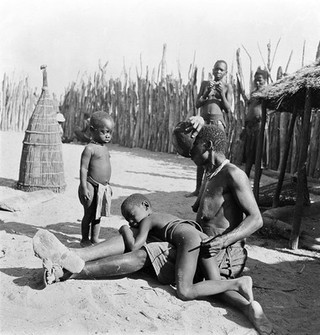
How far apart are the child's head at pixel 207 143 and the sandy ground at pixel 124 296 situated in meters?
1.01

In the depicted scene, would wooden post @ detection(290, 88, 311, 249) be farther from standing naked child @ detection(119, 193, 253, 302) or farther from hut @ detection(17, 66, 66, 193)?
hut @ detection(17, 66, 66, 193)

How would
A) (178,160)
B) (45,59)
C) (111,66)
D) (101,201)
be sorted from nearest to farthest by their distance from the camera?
(101,201) → (178,160) → (111,66) → (45,59)

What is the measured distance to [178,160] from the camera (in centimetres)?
1252

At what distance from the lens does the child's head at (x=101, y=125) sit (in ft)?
15.0

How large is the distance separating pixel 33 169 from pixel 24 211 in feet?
4.10

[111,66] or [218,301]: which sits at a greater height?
[111,66]

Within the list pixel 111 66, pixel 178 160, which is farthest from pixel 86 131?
pixel 111 66

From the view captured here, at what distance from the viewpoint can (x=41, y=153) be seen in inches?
284

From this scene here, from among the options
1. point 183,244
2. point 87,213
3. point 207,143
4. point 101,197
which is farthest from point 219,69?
point 183,244

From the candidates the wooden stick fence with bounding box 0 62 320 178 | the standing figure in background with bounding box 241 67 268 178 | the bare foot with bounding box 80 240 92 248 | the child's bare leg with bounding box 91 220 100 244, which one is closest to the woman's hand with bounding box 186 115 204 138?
the child's bare leg with bounding box 91 220 100 244

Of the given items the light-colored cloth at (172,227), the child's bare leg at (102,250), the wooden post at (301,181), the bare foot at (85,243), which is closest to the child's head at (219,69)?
the wooden post at (301,181)

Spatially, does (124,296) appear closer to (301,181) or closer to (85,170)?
(85,170)

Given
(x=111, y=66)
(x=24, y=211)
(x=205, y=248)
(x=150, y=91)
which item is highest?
(x=111, y=66)

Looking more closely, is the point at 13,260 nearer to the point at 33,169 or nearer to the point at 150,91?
the point at 33,169
